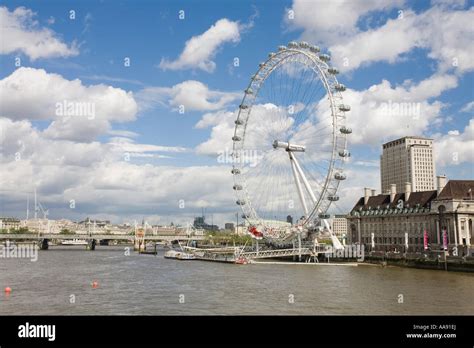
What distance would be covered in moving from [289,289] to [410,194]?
A: 43.0 meters

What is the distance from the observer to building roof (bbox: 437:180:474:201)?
61500 mm

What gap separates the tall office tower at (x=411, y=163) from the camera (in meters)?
140

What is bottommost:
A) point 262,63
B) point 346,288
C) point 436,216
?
point 346,288

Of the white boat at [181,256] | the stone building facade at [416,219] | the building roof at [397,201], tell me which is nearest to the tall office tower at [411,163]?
the building roof at [397,201]

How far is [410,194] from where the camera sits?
71.6 meters

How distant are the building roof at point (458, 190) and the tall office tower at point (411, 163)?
76.3 metres

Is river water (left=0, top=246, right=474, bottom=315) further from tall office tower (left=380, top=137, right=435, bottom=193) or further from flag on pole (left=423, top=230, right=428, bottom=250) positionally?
tall office tower (left=380, top=137, right=435, bottom=193)

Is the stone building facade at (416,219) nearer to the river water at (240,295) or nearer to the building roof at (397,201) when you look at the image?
the building roof at (397,201)

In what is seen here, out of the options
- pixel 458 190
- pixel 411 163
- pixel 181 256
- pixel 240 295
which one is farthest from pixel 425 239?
pixel 411 163

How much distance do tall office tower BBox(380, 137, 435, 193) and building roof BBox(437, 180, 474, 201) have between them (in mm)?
76324

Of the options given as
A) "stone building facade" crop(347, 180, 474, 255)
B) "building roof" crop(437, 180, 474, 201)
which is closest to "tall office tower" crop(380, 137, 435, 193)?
"stone building facade" crop(347, 180, 474, 255)
